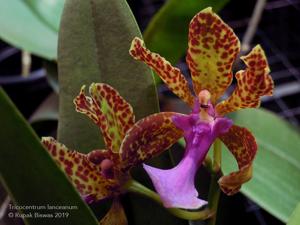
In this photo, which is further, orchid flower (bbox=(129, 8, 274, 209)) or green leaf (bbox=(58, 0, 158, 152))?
green leaf (bbox=(58, 0, 158, 152))

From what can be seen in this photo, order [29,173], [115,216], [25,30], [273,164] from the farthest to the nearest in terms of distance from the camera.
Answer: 1. [25,30]
2. [273,164]
3. [115,216]
4. [29,173]

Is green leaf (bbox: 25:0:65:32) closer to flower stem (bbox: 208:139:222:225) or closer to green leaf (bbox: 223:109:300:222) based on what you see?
green leaf (bbox: 223:109:300:222)

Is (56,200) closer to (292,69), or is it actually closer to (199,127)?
(199,127)

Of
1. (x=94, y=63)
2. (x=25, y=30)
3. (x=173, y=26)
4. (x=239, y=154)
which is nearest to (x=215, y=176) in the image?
(x=239, y=154)

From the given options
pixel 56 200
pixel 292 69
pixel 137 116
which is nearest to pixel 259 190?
pixel 137 116

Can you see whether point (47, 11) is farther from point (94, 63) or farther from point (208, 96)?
point (208, 96)

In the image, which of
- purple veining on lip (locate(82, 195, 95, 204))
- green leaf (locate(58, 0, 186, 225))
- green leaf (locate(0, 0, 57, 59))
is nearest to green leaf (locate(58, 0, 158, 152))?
green leaf (locate(58, 0, 186, 225))
